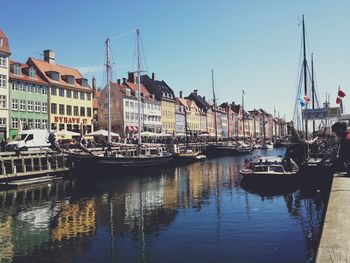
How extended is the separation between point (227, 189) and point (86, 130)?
52.5 meters

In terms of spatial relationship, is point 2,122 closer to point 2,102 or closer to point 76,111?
point 2,102

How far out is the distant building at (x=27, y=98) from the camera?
217 ft

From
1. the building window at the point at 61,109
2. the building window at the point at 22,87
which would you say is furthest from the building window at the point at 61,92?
the building window at the point at 22,87

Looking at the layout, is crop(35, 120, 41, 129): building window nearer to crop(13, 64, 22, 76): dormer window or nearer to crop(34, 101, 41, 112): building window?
crop(34, 101, 41, 112): building window

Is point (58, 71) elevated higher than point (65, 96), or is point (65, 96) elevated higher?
point (58, 71)

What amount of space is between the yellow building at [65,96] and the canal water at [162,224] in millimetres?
41277

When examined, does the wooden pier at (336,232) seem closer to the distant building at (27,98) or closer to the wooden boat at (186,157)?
the wooden boat at (186,157)

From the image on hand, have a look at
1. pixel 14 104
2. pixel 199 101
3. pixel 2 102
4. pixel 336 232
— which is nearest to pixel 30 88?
pixel 14 104

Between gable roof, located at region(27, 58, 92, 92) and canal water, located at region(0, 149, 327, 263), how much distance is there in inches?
1699

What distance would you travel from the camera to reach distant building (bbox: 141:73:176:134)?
114000mm

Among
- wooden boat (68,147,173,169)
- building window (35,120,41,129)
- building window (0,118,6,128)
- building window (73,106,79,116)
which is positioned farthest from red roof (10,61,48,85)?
wooden boat (68,147,173,169)

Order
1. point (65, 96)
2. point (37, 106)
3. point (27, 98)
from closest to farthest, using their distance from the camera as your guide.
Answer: point (27, 98), point (37, 106), point (65, 96)

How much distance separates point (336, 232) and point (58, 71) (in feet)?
251

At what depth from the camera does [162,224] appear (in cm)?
2117
